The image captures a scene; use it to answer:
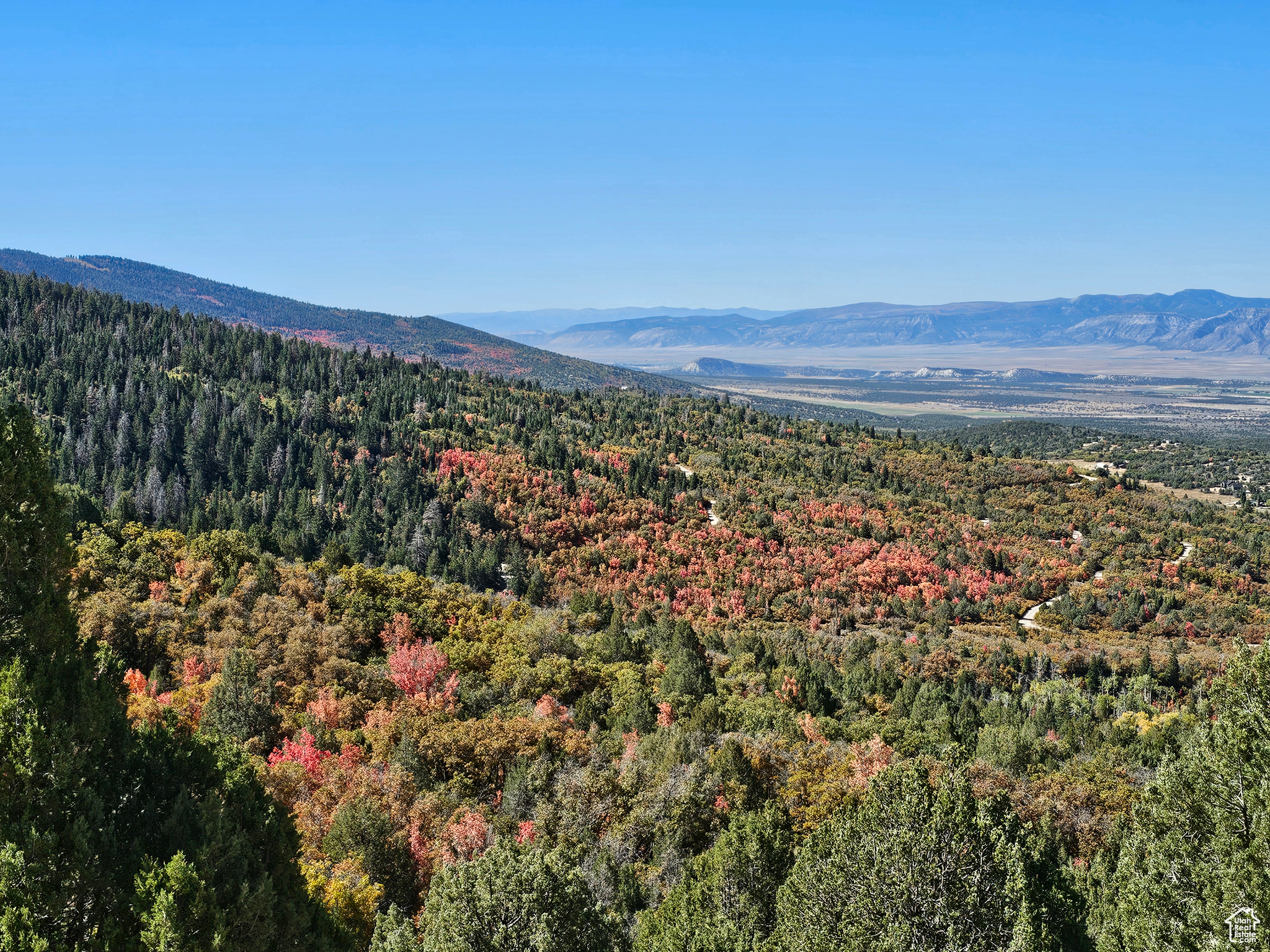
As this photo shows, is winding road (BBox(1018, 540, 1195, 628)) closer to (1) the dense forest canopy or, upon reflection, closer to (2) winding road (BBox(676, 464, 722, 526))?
(1) the dense forest canopy

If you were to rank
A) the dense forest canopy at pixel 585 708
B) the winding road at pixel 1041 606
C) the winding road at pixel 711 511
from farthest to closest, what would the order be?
the winding road at pixel 711 511 < the winding road at pixel 1041 606 < the dense forest canopy at pixel 585 708

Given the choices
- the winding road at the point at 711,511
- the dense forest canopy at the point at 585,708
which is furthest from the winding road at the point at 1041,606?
the winding road at the point at 711,511

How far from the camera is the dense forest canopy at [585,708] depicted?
17891 mm

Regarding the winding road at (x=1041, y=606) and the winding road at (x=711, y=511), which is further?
the winding road at (x=711, y=511)

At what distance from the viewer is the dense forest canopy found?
704 inches

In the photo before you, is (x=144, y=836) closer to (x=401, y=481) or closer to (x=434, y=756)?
(x=434, y=756)

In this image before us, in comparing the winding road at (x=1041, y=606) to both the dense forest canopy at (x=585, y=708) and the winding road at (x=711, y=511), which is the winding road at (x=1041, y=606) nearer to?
the dense forest canopy at (x=585, y=708)

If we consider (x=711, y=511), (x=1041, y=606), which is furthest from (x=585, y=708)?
(x=711, y=511)

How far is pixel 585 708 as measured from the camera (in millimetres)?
55312

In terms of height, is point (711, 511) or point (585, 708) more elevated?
point (585, 708)

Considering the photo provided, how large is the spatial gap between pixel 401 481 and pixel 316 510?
55.4ft

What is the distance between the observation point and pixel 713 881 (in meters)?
27.6


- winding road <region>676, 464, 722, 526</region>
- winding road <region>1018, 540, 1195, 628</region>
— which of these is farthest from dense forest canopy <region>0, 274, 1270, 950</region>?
winding road <region>1018, 540, 1195, 628</region>

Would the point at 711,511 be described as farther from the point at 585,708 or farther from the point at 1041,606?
the point at 585,708
